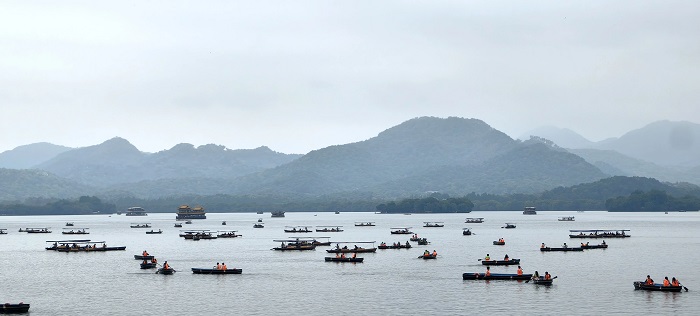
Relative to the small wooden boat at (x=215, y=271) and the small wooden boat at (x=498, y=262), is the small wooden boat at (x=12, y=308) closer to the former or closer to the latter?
the small wooden boat at (x=215, y=271)

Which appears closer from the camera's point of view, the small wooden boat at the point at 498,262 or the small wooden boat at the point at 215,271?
the small wooden boat at the point at 215,271

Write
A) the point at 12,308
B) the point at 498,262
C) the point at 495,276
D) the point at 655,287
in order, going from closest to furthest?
1. the point at 12,308
2. the point at 655,287
3. the point at 495,276
4. the point at 498,262

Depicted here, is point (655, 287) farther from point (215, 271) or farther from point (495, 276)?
point (215, 271)

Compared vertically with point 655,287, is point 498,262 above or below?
above

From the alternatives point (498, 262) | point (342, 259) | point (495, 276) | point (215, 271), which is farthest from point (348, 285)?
point (342, 259)

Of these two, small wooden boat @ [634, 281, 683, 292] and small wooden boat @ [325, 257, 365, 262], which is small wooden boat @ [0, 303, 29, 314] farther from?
small wooden boat @ [634, 281, 683, 292]

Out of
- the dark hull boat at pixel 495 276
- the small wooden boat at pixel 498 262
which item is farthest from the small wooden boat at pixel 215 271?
the small wooden boat at pixel 498 262

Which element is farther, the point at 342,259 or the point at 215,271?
the point at 342,259

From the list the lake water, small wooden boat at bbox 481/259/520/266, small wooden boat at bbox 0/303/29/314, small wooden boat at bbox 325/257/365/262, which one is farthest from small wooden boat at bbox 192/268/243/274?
small wooden boat at bbox 0/303/29/314

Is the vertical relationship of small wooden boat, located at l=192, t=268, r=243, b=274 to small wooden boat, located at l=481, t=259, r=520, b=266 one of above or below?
below

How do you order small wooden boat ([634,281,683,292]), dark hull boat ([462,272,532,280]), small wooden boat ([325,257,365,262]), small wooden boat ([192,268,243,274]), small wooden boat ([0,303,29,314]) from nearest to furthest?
small wooden boat ([0,303,29,314]) < small wooden boat ([634,281,683,292]) < dark hull boat ([462,272,532,280]) < small wooden boat ([192,268,243,274]) < small wooden boat ([325,257,365,262])

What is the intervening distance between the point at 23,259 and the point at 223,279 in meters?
61.3

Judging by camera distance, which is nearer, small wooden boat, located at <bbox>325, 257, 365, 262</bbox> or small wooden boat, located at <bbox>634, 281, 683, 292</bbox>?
small wooden boat, located at <bbox>634, 281, 683, 292</bbox>

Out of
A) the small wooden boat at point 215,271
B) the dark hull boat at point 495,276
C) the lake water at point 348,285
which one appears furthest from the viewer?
the small wooden boat at point 215,271
